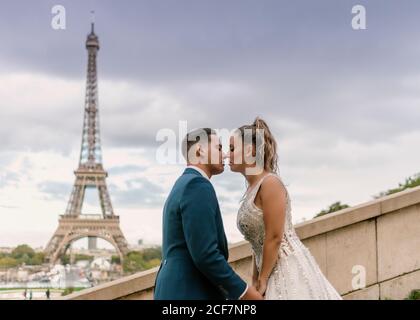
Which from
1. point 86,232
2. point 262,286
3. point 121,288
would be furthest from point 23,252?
point 262,286

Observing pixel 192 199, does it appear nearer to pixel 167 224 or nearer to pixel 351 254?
pixel 167 224

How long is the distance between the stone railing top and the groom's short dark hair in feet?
10.4

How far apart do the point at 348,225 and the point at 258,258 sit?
329 cm

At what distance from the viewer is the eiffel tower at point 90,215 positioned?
1924 inches

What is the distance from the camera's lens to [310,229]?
7.18 meters

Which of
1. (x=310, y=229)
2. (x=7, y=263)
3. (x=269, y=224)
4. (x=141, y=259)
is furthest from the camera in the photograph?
(x=141, y=259)

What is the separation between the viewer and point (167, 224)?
12.5 feet

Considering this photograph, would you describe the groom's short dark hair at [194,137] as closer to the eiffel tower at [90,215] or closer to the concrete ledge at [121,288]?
the concrete ledge at [121,288]

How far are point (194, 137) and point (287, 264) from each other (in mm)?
1008

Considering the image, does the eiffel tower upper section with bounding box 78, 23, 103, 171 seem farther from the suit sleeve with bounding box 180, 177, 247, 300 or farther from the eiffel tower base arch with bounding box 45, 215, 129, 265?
the suit sleeve with bounding box 180, 177, 247, 300

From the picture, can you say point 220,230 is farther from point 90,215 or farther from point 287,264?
point 90,215
